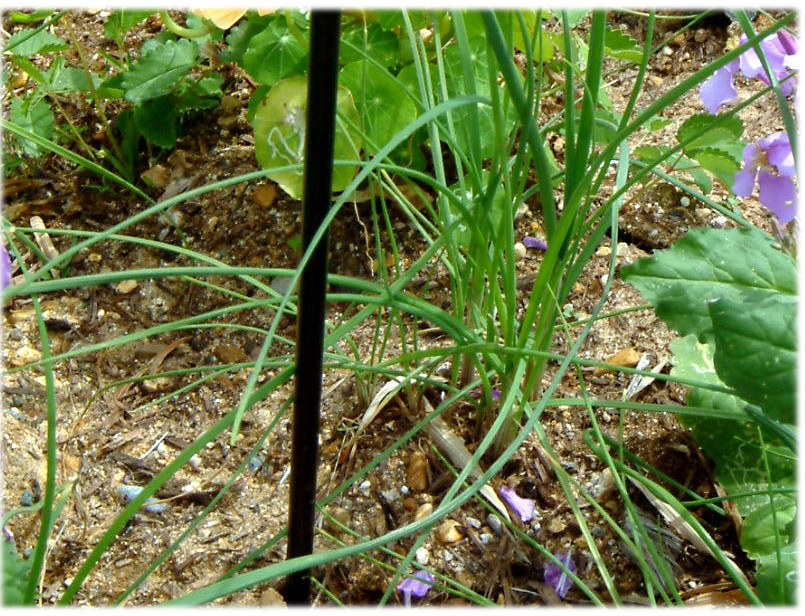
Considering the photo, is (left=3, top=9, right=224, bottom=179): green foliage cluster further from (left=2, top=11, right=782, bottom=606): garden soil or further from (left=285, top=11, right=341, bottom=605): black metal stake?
(left=285, top=11, right=341, bottom=605): black metal stake

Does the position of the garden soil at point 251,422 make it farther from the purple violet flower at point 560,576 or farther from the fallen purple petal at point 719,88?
the fallen purple petal at point 719,88

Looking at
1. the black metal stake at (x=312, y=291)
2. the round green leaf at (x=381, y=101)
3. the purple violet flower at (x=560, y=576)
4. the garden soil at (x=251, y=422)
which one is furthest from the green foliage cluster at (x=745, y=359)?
the round green leaf at (x=381, y=101)

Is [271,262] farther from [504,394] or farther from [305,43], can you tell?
[504,394]

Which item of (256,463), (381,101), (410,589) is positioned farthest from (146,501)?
(381,101)

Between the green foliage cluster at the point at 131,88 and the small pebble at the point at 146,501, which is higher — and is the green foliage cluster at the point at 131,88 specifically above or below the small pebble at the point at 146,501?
above

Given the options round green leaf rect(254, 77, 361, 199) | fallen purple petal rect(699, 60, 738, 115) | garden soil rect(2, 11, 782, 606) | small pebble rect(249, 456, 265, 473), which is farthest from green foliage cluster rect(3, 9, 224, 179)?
fallen purple petal rect(699, 60, 738, 115)

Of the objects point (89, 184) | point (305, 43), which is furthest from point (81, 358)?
point (305, 43)

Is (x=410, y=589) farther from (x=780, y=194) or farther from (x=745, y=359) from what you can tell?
(x=780, y=194)
